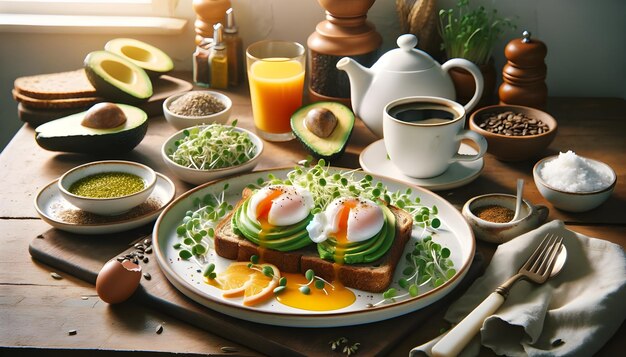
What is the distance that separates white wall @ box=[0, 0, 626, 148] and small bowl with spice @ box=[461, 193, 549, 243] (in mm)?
888

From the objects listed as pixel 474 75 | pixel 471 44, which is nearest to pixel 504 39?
pixel 471 44

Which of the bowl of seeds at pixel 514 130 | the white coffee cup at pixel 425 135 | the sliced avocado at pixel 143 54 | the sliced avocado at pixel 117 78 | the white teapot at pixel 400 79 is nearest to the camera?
the white coffee cup at pixel 425 135

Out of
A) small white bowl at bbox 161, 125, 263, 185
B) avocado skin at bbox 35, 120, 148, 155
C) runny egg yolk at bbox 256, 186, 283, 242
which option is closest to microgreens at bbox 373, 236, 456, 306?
runny egg yolk at bbox 256, 186, 283, 242

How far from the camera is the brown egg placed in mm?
1385

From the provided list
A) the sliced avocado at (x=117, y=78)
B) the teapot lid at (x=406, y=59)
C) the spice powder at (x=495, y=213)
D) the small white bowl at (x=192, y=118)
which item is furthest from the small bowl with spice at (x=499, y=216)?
the sliced avocado at (x=117, y=78)

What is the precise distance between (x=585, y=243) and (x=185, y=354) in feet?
2.64

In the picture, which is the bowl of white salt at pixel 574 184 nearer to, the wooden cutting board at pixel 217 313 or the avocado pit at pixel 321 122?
the wooden cutting board at pixel 217 313

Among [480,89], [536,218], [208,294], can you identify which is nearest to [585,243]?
[536,218]

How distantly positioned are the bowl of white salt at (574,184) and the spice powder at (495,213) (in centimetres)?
12

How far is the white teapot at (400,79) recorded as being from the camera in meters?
1.98

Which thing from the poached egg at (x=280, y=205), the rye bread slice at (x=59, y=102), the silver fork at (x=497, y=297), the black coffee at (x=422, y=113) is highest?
the black coffee at (x=422, y=113)

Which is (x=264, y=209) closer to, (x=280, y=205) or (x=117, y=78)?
(x=280, y=205)

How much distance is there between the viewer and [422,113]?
1.85 m

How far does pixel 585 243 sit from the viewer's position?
4.97 ft
